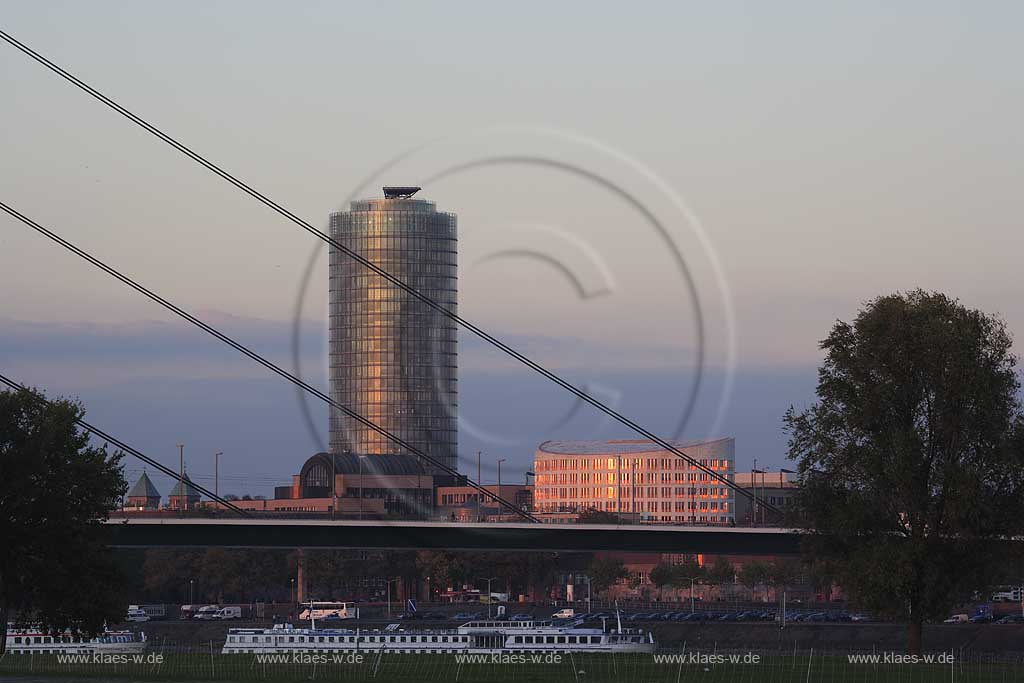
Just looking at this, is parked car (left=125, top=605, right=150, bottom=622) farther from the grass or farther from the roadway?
the grass

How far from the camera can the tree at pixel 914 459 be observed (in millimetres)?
67875

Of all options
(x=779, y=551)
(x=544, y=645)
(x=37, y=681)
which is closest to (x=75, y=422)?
(x=37, y=681)

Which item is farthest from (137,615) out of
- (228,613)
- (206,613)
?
(228,613)

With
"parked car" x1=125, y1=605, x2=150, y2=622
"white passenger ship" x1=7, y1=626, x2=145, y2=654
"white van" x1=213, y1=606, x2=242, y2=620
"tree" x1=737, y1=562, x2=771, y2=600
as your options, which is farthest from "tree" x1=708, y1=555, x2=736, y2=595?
"white passenger ship" x1=7, y1=626, x2=145, y2=654

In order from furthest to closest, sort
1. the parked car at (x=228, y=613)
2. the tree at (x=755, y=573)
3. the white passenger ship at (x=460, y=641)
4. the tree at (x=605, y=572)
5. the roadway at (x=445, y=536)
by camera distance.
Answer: the tree at (x=605, y=572)
the tree at (x=755, y=573)
the parked car at (x=228, y=613)
the roadway at (x=445, y=536)
the white passenger ship at (x=460, y=641)

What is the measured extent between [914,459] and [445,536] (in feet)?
197

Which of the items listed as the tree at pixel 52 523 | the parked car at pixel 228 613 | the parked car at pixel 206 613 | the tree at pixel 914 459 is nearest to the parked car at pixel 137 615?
the parked car at pixel 206 613

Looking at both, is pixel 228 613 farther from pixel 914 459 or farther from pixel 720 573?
pixel 914 459

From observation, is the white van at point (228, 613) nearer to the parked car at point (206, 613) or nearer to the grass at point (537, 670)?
the parked car at point (206, 613)

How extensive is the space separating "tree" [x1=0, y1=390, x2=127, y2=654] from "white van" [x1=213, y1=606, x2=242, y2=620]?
89.5 meters

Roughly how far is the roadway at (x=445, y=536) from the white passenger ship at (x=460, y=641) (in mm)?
6554

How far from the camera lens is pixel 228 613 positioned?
160 metres

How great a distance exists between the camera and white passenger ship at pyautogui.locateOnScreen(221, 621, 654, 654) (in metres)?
108

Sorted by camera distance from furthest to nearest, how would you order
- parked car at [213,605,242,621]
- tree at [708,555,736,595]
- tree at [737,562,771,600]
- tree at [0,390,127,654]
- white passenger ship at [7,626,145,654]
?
tree at [708,555,736,595] → tree at [737,562,771,600] → parked car at [213,605,242,621] → white passenger ship at [7,626,145,654] → tree at [0,390,127,654]
